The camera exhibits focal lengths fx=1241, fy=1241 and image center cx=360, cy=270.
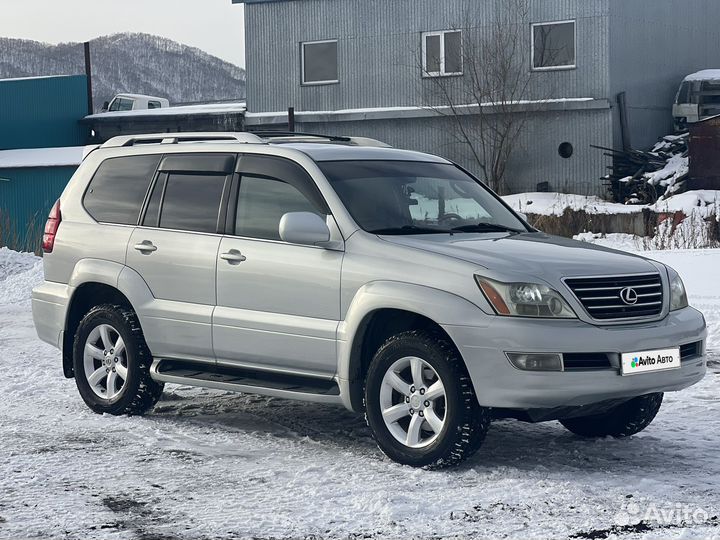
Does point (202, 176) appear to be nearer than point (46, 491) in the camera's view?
No

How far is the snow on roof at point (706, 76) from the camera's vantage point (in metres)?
33.9

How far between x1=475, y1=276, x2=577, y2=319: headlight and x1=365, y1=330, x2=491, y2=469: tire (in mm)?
394

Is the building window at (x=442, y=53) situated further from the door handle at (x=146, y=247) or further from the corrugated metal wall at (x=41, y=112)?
the door handle at (x=146, y=247)

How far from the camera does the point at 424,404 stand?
6.63 meters

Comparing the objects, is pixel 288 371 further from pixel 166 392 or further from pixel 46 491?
pixel 166 392

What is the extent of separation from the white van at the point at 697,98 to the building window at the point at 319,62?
9532 mm

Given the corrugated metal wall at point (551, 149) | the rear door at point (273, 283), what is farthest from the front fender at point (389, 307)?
the corrugated metal wall at point (551, 149)

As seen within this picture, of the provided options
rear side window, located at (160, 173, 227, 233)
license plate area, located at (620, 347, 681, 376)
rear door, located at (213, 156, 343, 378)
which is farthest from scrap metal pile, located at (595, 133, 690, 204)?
license plate area, located at (620, 347, 681, 376)

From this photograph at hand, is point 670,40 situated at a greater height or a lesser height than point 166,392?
greater

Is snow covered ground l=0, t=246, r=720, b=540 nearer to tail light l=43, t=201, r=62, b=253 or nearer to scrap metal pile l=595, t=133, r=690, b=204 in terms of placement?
tail light l=43, t=201, r=62, b=253

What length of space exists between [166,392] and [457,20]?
2520 centimetres

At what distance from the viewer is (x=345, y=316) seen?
698 centimetres

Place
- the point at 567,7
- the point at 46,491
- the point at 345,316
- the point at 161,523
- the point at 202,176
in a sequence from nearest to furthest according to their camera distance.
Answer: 1. the point at 161,523
2. the point at 46,491
3. the point at 345,316
4. the point at 202,176
5. the point at 567,7

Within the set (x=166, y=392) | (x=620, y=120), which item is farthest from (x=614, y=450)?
(x=620, y=120)
